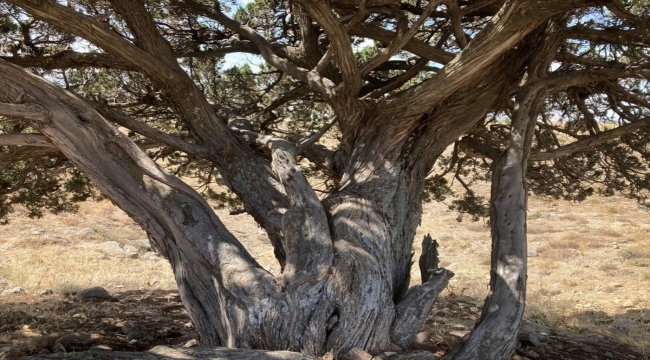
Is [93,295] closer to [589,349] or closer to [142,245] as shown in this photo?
[589,349]

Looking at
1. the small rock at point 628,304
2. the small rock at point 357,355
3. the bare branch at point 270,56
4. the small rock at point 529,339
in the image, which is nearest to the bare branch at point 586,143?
the small rock at point 529,339

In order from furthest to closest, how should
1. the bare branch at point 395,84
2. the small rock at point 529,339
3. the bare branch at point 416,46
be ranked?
the bare branch at point 395,84 → the bare branch at point 416,46 → the small rock at point 529,339

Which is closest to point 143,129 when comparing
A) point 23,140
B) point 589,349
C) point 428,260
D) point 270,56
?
point 23,140

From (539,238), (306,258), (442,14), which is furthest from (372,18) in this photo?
(539,238)

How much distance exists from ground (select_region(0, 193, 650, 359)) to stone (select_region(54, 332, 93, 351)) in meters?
0.02

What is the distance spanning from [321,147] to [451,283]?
7.43 m

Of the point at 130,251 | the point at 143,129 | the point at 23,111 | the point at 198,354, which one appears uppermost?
the point at 143,129

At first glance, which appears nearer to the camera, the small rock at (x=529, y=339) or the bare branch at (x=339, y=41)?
the bare branch at (x=339, y=41)

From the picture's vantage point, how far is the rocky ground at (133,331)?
4.58 m

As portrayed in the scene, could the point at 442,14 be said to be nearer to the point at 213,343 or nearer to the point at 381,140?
the point at 381,140

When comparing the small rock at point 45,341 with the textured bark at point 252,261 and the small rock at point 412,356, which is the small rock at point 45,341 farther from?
the small rock at point 412,356

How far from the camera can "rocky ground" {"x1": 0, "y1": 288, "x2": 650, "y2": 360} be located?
4.58m

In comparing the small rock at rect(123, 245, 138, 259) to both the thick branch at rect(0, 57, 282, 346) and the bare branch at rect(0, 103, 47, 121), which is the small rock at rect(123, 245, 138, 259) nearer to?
the thick branch at rect(0, 57, 282, 346)

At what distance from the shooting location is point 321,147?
5590 millimetres
